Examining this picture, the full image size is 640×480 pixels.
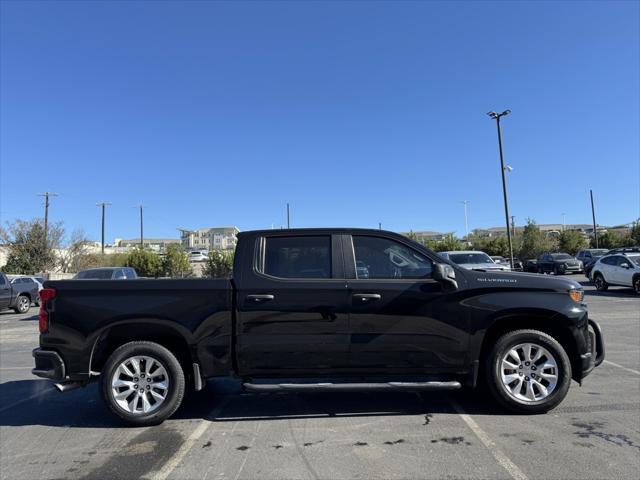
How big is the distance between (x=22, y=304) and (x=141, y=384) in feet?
58.6

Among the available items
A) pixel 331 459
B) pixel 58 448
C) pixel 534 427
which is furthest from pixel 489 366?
pixel 58 448

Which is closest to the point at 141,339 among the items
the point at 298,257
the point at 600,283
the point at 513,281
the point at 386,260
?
the point at 298,257

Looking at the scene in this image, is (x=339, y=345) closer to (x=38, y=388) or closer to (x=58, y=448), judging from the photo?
(x=58, y=448)

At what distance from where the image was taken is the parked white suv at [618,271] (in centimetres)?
1786

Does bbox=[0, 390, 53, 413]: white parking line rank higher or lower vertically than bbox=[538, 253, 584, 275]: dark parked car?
lower

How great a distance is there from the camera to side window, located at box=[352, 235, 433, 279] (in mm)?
4887

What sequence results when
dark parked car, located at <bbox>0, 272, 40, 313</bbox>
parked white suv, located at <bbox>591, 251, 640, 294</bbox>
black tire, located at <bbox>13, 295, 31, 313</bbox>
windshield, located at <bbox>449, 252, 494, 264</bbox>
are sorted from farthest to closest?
black tire, located at <bbox>13, 295, 31, 313</bbox> < windshield, located at <bbox>449, 252, 494, 264</bbox> < parked white suv, located at <bbox>591, 251, 640, 294</bbox> < dark parked car, located at <bbox>0, 272, 40, 313</bbox>

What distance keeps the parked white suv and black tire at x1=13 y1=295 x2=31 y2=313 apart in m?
23.7

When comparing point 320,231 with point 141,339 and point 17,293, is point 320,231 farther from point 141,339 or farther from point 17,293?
point 17,293

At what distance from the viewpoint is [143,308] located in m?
4.71

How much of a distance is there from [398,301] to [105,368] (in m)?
2.97

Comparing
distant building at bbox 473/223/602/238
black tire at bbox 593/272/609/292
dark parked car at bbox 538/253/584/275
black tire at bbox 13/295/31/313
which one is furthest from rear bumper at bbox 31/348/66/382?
distant building at bbox 473/223/602/238

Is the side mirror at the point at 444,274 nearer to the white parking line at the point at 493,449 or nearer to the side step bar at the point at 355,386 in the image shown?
the side step bar at the point at 355,386

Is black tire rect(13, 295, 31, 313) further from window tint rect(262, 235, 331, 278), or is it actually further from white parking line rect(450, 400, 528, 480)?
white parking line rect(450, 400, 528, 480)
